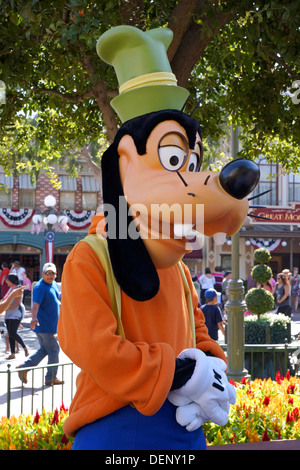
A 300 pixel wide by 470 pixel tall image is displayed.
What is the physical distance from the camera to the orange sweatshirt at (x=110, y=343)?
7.79ft

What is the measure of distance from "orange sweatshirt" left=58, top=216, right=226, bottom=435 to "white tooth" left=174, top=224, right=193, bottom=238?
294 mm

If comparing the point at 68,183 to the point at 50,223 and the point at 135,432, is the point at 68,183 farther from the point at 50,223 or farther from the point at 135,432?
the point at 135,432

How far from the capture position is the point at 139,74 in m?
2.73

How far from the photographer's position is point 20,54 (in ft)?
16.8

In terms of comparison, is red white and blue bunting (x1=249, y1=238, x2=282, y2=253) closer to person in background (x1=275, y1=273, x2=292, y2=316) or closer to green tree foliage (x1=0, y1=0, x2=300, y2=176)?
person in background (x1=275, y1=273, x2=292, y2=316)

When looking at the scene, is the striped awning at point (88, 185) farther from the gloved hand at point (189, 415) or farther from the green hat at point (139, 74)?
the gloved hand at point (189, 415)

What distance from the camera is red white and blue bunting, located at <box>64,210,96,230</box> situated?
2838 centimetres

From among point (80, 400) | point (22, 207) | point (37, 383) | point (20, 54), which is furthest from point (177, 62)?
point (22, 207)

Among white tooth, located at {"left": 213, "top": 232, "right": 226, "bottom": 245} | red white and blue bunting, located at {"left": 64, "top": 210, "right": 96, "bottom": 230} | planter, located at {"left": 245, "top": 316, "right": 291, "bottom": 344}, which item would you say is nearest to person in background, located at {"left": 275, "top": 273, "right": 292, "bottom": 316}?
planter, located at {"left": 245, "top": 316, "right": 291, "bottom": 344}

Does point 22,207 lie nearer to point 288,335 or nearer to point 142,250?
point 288,335

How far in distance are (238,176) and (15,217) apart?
26.4 meters

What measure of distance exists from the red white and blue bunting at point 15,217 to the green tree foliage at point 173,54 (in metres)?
20.6

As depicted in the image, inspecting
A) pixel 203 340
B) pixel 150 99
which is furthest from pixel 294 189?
pixel 150 99
